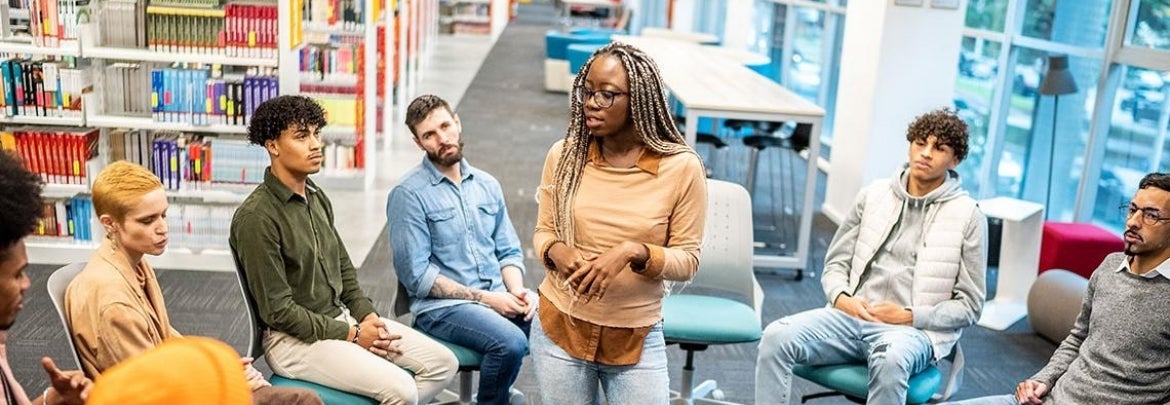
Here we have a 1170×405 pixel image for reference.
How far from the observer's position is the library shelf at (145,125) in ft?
15.6

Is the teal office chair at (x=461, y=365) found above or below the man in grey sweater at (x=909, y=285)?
below

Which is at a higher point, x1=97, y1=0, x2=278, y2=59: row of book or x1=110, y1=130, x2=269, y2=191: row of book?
x1=97, y1=0, x2=278, y2=59: row of book

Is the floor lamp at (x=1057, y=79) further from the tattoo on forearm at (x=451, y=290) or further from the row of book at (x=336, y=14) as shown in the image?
the row of book at (x=336, y=14)

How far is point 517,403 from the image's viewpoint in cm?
357

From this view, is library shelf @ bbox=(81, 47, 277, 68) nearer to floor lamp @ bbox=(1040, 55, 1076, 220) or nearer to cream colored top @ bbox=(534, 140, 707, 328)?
cream colored top @ bbox=(534, 140, 707, 328)

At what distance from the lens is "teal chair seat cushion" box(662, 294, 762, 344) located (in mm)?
3166

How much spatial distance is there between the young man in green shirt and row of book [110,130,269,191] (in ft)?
7.08

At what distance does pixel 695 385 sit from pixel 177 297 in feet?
7.96

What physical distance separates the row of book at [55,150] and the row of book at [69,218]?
0.52 feet

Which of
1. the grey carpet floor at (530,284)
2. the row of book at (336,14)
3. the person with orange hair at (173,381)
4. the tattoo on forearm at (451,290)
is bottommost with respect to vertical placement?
the grey carpet floor at (530,284)

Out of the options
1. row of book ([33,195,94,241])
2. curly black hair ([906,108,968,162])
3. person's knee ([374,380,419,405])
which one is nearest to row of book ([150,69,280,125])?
row of book ([33,195,94,241])

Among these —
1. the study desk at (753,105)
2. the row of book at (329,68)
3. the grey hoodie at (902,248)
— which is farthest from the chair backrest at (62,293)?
the row of book at (329,68)

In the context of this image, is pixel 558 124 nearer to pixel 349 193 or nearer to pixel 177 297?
pixel 349 193

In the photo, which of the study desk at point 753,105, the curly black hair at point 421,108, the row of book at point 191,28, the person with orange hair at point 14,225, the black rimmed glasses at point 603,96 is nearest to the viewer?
the person with orange hair at point 14,225
